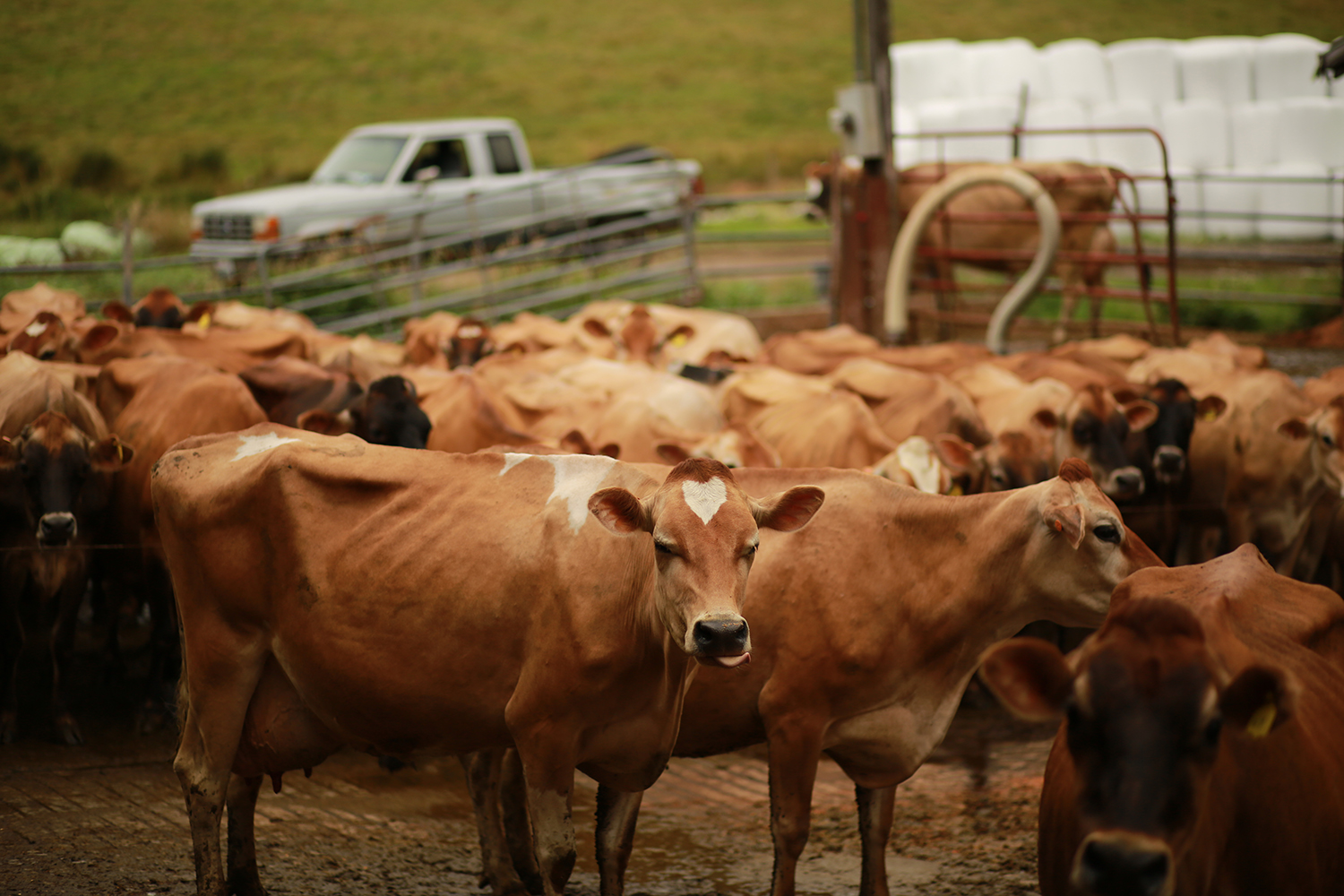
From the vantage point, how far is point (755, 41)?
53156 millimetres

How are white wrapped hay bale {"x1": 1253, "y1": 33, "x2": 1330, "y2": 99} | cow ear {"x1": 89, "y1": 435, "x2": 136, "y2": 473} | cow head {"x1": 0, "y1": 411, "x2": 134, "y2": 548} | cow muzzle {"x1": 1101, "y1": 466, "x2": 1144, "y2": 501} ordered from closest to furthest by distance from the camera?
cow head {"x1": 0, "y1": 411, "x2": 134, "y2": 548}, cow ear {"x1": 89, "y1": 435, "x2": 136, "y2": 473}, cow muzzle {"x1": 1101, "y1": 466, "x2": 1144, "y2": 501}, white wrapped hay bale {"x1": 1253, "y1": 33, "x2": 1330, "y2": 99}

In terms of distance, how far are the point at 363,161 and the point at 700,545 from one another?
14.9 m

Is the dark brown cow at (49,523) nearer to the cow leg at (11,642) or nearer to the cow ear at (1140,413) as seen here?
the cow leg at (11,642)

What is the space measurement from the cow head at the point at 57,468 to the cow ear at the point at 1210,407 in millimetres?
6049

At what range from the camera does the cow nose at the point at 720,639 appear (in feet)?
11.6

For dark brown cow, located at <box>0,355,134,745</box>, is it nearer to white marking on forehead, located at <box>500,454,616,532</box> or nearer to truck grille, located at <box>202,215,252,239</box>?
white marking on forehead, located at <box>500,454,616,532</box>

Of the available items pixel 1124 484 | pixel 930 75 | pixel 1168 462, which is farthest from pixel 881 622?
pixel 930 75

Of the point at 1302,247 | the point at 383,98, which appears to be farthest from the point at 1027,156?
the point at 383,98

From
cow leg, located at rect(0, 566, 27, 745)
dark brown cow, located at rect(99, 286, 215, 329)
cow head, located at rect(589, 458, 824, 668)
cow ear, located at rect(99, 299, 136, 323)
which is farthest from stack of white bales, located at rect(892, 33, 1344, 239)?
cow head, located at rect(589, 458, 824, 668)

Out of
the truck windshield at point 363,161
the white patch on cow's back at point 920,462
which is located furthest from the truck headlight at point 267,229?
the white patch on cow's back at point 920,462

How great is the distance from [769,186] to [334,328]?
85.0 ft

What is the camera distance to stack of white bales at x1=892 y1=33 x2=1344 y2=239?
885 inches

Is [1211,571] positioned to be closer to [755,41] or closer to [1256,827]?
[1256,827]

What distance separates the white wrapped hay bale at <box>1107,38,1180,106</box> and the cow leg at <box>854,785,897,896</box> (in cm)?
2242
